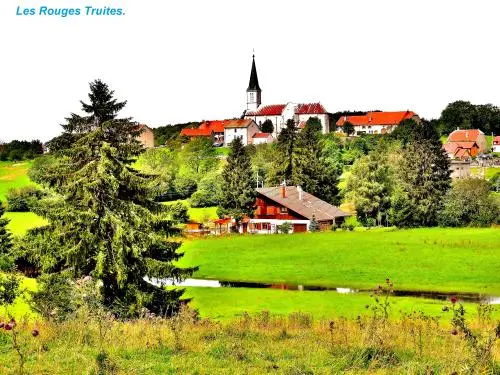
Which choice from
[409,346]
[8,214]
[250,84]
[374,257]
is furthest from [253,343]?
[250,84]

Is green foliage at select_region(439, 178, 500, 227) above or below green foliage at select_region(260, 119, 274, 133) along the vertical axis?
below

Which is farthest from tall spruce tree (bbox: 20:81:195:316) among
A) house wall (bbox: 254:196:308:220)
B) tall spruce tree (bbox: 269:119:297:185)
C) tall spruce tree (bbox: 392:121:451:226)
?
tall spruce tree (bbox: 269:119:297:185)

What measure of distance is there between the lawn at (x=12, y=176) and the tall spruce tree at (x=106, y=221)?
78455mm

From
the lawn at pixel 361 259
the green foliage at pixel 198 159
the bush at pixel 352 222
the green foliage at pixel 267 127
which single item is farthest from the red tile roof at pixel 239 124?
the lawn at pixel 361 259

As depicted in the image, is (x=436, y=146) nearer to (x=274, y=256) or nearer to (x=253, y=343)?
(x=274, y=256)

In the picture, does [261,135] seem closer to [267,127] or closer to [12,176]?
[267,127]

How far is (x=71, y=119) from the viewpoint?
23516 mm

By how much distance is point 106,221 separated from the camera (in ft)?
72.1

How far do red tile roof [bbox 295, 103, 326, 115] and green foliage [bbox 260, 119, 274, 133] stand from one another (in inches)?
356

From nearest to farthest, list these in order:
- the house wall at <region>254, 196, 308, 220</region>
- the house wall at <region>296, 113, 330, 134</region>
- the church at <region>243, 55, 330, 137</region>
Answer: the house wall at <region>254, 196, 308, 220</region>
the house wall at <region>296, 113, 330, 134</region>
the church at <region>243, 55, 330, 137</region>

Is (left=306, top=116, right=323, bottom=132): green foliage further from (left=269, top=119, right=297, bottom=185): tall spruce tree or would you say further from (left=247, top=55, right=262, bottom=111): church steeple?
(left=269, top=119, right=297, bottom=185): tall spruce tree

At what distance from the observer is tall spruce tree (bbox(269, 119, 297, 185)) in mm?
86562

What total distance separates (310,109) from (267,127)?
41.8 feet

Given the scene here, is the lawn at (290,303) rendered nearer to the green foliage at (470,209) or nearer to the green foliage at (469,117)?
the green foliage at (470,209)
